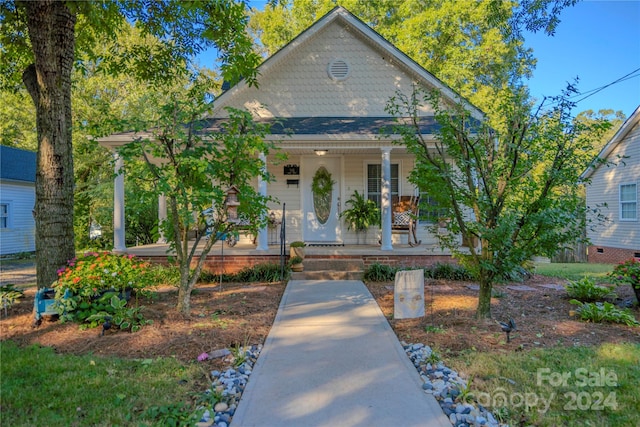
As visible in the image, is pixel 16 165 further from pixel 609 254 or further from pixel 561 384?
pixel 609 254

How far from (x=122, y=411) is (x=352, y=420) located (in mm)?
1581

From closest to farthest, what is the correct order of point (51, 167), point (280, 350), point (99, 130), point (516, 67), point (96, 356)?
point (96, 356) → point (280, 350) → point (99, 130) → point (51, 167) → point (516, 67)

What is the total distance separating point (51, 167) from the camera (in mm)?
5047

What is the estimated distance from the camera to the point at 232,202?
16.1ft

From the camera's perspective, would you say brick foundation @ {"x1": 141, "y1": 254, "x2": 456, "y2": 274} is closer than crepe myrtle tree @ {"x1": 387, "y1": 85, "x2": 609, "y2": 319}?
No

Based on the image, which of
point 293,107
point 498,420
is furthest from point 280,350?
point 293,107

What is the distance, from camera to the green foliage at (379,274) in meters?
7.43

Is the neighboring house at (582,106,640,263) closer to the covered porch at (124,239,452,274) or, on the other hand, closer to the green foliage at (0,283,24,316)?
the covered porch at (124,239,452,274)

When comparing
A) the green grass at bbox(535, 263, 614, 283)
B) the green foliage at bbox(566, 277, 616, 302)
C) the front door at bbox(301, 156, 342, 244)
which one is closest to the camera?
the green foliage at bbox(566, 277, 616, 302)

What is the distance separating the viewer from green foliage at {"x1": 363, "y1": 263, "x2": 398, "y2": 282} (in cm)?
743

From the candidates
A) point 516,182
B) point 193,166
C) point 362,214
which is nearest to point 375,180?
point 362,214

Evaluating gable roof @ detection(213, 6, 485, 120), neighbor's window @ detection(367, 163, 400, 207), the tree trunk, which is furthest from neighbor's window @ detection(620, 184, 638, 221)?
the tree trunk

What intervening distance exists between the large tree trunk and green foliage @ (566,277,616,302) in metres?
7.46

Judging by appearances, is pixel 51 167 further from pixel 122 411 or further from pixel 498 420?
pixel 498 420
